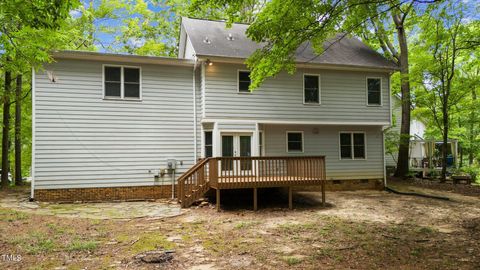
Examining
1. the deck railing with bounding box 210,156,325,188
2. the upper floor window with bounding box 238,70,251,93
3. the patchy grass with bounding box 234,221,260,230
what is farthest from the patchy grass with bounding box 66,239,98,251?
the upper floor window with bounding box 238,70,251,93

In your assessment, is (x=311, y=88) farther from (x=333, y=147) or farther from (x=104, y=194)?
(x=104, y=194)

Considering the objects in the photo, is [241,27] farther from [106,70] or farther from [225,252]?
[225,252]

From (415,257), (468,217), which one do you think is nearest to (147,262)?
(415,257)

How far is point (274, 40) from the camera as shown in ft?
25.9

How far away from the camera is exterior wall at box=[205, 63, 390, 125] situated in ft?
38.8

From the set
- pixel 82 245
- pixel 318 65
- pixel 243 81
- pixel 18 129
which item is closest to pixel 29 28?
pixel 82 245

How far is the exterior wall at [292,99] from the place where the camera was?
1182 centimetres

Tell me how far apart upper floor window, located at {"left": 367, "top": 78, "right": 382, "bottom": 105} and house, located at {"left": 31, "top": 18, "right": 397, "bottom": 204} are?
0.15 feet

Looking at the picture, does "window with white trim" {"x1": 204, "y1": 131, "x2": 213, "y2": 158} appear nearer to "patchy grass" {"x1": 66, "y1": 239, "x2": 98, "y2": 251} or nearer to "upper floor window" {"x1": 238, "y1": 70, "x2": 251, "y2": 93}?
"upper floor window" {"x1": 238, "y1": 70, "x2": 251, "y2": 93}

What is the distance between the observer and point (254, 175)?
406 inches

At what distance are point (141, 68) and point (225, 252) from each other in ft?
26.9

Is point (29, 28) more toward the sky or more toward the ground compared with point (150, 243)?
more toward the sky

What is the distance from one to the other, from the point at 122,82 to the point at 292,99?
6.36 m

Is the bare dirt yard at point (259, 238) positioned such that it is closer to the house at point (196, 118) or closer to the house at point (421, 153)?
the house at point (196, 118)
